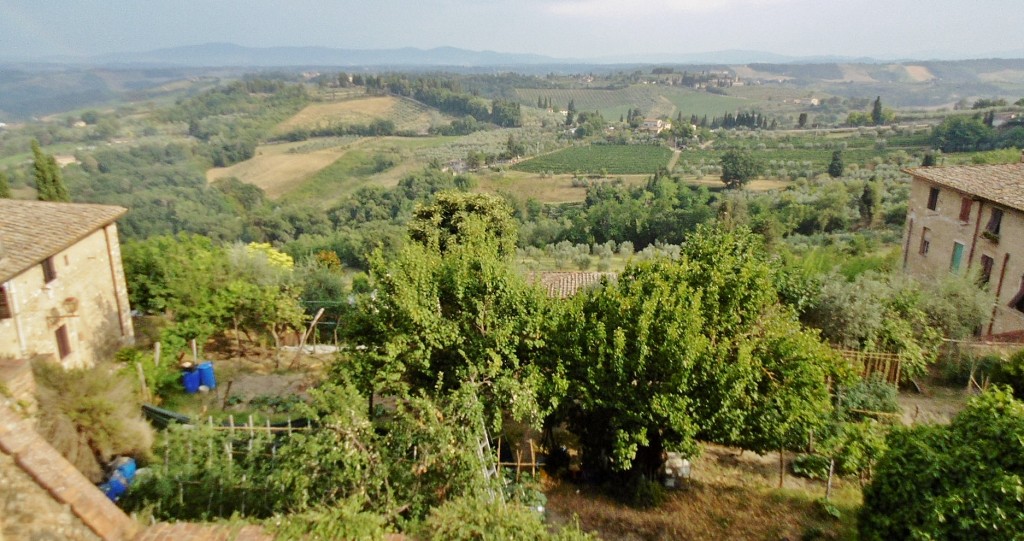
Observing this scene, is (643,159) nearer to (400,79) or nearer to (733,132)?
(733,132)

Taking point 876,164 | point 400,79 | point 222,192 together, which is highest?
point 400,79

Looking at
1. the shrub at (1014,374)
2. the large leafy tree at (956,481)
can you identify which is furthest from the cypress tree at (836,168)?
the large leafy tree at (956,481)

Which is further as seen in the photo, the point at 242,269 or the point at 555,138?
the point at 555,138

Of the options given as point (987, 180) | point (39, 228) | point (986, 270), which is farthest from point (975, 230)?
point (39, 228)

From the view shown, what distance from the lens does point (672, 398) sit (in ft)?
30.9

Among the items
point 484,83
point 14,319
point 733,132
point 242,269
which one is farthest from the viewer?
A: point 484,83

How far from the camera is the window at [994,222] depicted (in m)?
19.1

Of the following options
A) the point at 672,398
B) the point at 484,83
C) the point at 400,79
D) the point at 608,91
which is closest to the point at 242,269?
the point at 672,398

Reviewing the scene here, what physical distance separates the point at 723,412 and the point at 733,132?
11020 cm

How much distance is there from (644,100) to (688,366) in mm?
166380

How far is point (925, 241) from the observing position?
2303cm

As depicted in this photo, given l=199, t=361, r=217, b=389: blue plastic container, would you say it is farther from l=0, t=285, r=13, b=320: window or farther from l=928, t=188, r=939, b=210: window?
l=928, t=188, r=939, b=210: window

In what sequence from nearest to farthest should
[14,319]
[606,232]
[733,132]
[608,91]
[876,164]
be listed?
[14,319] → [606,232] → [876,164] → [733,132] → [608,91]

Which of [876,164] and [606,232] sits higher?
[876,164]
